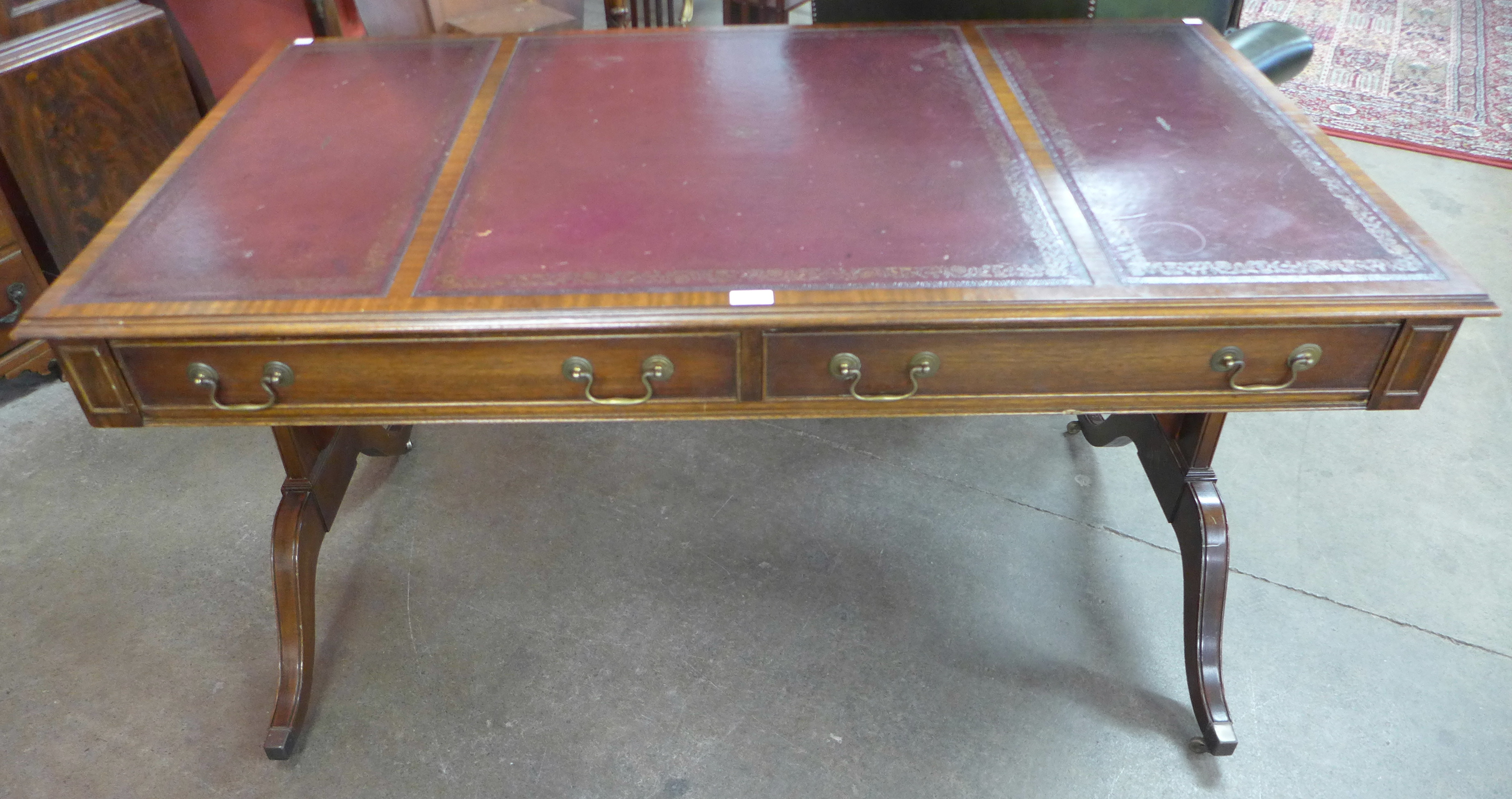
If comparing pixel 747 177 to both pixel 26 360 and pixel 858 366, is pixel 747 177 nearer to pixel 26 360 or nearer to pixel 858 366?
pixel 858 366

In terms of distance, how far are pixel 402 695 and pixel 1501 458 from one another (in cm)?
235

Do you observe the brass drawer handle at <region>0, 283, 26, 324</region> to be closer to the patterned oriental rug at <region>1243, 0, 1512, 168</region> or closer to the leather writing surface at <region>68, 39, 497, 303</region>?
the leather writing surface at <region>68, 39, 497, 303</region>

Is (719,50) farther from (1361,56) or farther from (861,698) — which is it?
(1361,56)

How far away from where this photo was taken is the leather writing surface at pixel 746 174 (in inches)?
46.9

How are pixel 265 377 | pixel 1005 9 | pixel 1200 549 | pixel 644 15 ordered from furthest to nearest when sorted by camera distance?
1. pixel 644 15
2. pixel 1005 9
3. pixel 1200 549
4. pixel 265 377

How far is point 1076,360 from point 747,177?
1.67 ft

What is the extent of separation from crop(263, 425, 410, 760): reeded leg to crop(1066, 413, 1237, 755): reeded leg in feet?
4.57

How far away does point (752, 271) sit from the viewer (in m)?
1.19

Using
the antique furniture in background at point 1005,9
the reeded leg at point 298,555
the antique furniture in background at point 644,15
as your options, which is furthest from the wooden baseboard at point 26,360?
the antique furniture in background at point 1005,9

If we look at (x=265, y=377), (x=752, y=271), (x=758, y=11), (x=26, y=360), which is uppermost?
(x=752, y=271)

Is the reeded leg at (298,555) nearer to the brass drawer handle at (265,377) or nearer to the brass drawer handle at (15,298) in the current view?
the brass drawer handle at (265,377)

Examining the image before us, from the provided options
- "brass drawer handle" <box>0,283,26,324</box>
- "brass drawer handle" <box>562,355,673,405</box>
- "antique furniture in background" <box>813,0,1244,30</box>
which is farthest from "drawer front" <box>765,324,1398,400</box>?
"brass drawer handle" <box>0,283,26,324</box>

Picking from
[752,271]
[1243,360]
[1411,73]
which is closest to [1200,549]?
[1243,360]

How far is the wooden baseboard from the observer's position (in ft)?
7.25
